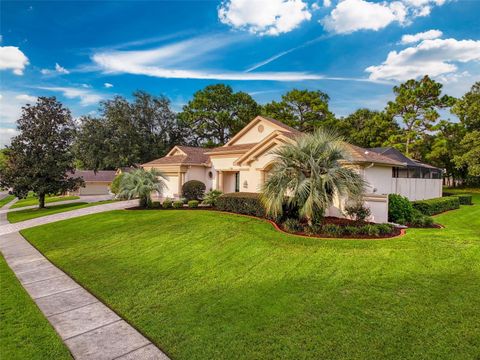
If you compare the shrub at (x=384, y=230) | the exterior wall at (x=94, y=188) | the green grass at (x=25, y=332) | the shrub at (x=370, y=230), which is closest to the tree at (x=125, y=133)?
the exterior wall at (x=94, y=188)

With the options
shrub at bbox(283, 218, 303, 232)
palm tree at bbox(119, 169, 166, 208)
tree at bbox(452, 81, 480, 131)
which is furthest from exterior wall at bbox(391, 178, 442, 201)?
palm tree at bbox(119, 169, 166, 208)

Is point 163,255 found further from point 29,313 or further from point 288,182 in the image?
point 288,182

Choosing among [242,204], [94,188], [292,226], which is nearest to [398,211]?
[292,226]

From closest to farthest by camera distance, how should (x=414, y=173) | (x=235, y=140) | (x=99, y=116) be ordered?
(x=414, y=173)
(x=235, y=140)
(x=99, y=116)

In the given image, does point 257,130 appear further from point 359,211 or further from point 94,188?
point 94,188

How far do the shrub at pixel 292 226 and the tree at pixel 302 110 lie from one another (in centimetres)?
2935

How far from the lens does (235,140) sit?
24391 millimetres

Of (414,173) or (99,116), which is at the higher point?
(99,116)

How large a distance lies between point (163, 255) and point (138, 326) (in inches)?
161

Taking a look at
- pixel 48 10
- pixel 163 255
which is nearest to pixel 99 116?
pixel 48 10

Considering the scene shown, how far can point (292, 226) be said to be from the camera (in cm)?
1091

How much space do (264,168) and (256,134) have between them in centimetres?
671

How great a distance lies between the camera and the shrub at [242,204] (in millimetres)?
13927

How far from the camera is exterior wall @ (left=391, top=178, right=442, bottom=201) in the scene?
17953 mm
